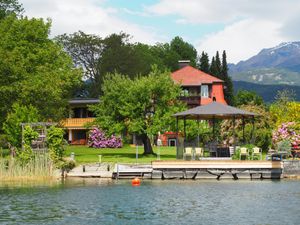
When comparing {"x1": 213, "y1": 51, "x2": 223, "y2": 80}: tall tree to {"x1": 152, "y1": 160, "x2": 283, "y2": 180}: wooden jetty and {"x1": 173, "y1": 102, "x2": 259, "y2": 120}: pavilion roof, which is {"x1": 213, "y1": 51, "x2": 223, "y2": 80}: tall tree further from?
{"x1": 152, "y1": 160, "x2": 283, "y2": 180}: wooden jetty

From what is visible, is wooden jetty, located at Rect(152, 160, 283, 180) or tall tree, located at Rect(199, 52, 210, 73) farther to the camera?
tall tree, located at Rect(199, 52, 210, 73)

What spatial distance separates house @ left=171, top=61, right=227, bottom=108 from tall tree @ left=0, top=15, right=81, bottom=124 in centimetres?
2561

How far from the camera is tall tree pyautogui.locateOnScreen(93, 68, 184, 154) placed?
5325 cm

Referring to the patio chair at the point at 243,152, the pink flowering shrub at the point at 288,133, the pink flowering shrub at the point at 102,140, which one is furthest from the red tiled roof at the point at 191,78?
the patio chair at the point at 243,152

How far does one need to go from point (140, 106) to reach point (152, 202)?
22883 millimetres

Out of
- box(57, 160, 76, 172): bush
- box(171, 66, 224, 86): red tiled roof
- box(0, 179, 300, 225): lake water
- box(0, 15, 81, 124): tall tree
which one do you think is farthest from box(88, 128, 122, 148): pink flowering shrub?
box(0, 179, 300, 225): lake water

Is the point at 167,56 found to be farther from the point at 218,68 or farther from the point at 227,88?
the point at 227,88

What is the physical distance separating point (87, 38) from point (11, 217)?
71.5m

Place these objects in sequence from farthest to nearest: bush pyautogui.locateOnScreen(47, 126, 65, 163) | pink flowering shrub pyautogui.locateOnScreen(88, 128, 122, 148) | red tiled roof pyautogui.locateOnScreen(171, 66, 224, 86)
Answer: red tiled roof pyautogui.locateOnScreen(171, 66, 224, 86), pink flowering shrub pyautogui.locateOnScreen(88, 128, 122, 148), bush pyautogui.locateOnScreen(47, 126, 65, 163)

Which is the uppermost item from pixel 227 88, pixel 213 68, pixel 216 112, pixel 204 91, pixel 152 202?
pixel 213 68

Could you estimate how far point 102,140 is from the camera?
6962 cm

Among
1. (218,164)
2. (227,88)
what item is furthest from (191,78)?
(218,164)

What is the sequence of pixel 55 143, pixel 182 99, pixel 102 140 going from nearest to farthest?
pixel 55 143 → pixel 102 140 → pixel 182 99

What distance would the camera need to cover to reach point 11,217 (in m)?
26.2
